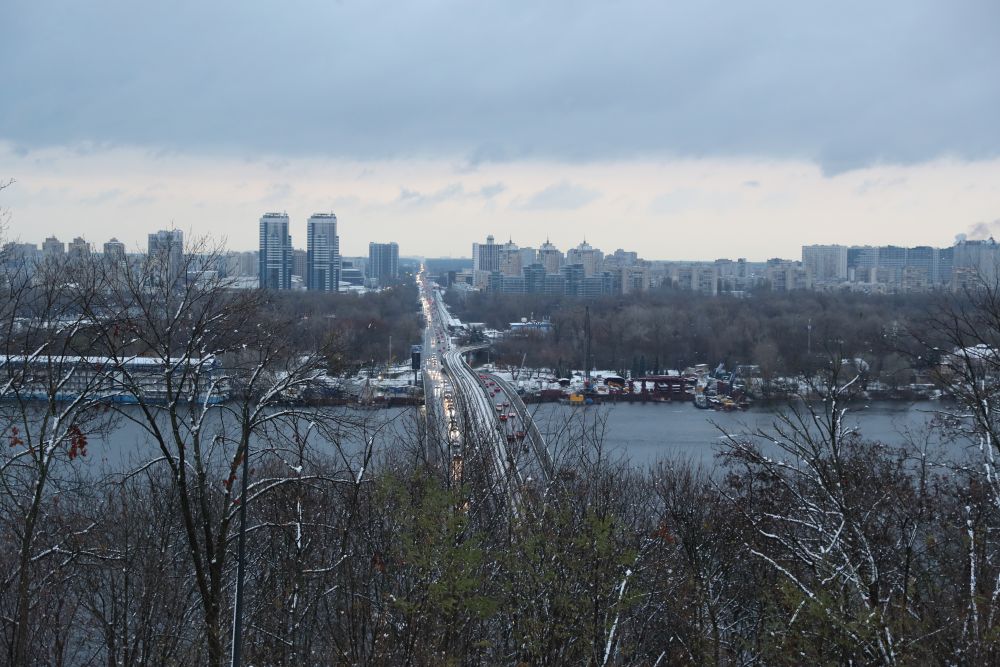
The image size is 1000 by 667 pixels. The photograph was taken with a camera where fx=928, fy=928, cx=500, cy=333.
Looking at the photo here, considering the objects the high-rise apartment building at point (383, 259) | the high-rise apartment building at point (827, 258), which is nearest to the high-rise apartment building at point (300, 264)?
the high-rise apartment building at point (383, 259)

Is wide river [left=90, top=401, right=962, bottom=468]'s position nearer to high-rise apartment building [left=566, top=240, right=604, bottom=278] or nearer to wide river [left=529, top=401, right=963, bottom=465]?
wide river [left=529, top=401, right=963, bottom=465]

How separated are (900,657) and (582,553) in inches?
30.7


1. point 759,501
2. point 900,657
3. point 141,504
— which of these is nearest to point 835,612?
point 900,657

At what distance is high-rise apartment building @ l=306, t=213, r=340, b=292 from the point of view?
3303 cm

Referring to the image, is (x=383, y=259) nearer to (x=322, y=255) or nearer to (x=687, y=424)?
(x=322, y=255)

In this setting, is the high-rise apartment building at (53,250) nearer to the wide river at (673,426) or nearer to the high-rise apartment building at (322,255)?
the wide river at (673,426)

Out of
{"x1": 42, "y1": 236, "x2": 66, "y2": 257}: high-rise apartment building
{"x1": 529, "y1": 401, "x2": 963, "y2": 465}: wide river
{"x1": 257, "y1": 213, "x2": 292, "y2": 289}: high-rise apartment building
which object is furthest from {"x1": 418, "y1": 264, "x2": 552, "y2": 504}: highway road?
→ {"x1": 257, "y1": 213, "x2": 292, "y2": 289}: high-rise apartment building

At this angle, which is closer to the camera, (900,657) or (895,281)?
(900,657)

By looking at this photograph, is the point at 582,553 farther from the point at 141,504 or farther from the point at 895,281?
the point at 895,281

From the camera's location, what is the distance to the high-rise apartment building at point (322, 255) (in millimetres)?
33031

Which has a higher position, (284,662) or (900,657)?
(900,657)

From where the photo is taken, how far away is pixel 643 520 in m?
3.59

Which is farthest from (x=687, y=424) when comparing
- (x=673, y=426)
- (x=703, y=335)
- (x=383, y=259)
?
(x=383, y=259)

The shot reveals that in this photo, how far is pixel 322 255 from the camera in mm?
33812
